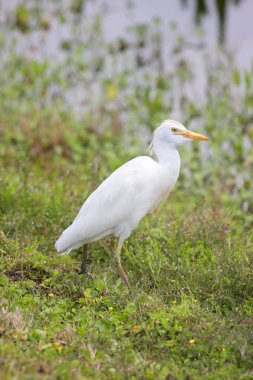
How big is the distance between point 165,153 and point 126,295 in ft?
3.48

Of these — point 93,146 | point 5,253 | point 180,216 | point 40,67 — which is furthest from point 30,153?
point 5,253

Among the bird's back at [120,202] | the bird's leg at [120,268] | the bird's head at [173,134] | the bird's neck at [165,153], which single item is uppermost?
the bird's head at [173,134]

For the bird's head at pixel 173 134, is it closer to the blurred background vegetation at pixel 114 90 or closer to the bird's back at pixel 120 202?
the bird's back at pixel 120 202

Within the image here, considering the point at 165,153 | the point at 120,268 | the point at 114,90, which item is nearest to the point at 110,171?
the point at 165,153

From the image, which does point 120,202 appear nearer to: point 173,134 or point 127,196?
point 127,196

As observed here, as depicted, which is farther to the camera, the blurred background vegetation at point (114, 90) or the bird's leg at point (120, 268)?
the blurred background vegetation at point (114, 90)

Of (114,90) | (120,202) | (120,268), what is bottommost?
(120,268)

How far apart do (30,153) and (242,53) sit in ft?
13.9

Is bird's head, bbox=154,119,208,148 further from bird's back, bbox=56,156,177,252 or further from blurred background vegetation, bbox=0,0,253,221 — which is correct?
blurred background vegetation, bbox=0,0,253,221

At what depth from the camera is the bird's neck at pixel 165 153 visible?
5.18 m

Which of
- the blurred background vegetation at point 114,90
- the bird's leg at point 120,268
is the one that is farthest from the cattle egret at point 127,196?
the blurred background vegetation at point 114,90

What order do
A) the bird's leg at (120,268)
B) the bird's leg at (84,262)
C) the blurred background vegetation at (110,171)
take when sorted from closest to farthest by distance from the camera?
1. the blurred background vegetation at (110,171)
2. the bird's leg at (120,268)
3. the bird's leg at (84,262)

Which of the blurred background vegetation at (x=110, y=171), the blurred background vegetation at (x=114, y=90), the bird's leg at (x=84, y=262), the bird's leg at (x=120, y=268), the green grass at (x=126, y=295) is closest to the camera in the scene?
the green grass at (x=126, y=295)

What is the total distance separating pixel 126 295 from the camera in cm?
471
